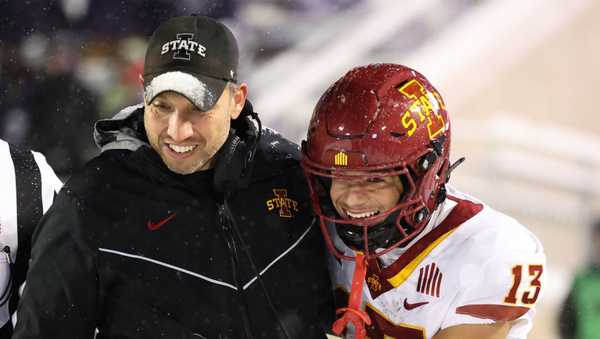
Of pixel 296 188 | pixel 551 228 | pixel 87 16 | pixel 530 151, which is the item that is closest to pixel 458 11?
pixel 530 151

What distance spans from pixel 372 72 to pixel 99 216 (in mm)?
551

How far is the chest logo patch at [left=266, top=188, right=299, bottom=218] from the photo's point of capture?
1.87 metres

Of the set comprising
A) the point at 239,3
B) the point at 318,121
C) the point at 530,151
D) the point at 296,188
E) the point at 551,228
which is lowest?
the point at 551,228

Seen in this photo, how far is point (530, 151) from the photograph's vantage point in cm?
463

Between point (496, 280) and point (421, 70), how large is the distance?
120 inches

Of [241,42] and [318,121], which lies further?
Result: [241,42]

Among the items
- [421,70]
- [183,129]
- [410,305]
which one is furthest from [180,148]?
[421,70]

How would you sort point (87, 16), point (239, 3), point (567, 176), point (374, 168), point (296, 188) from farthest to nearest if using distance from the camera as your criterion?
point (567, 176) → point (239, 3) → point (87, 16) → point (296, 188) → point (374, 168)

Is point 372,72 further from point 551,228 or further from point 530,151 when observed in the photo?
point 530,151

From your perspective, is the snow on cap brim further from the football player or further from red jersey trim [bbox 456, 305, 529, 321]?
red jersey trim [bbox 456, 305, 529, 321]

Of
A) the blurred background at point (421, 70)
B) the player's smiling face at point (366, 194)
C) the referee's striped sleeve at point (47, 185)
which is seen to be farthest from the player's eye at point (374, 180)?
the blurred background at point (421, 70)

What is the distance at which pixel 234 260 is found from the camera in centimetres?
177

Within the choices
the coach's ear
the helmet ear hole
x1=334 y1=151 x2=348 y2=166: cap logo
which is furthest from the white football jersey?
the coach's ear

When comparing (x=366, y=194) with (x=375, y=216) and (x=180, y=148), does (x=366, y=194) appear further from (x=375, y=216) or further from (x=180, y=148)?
(x=180, y=148)
